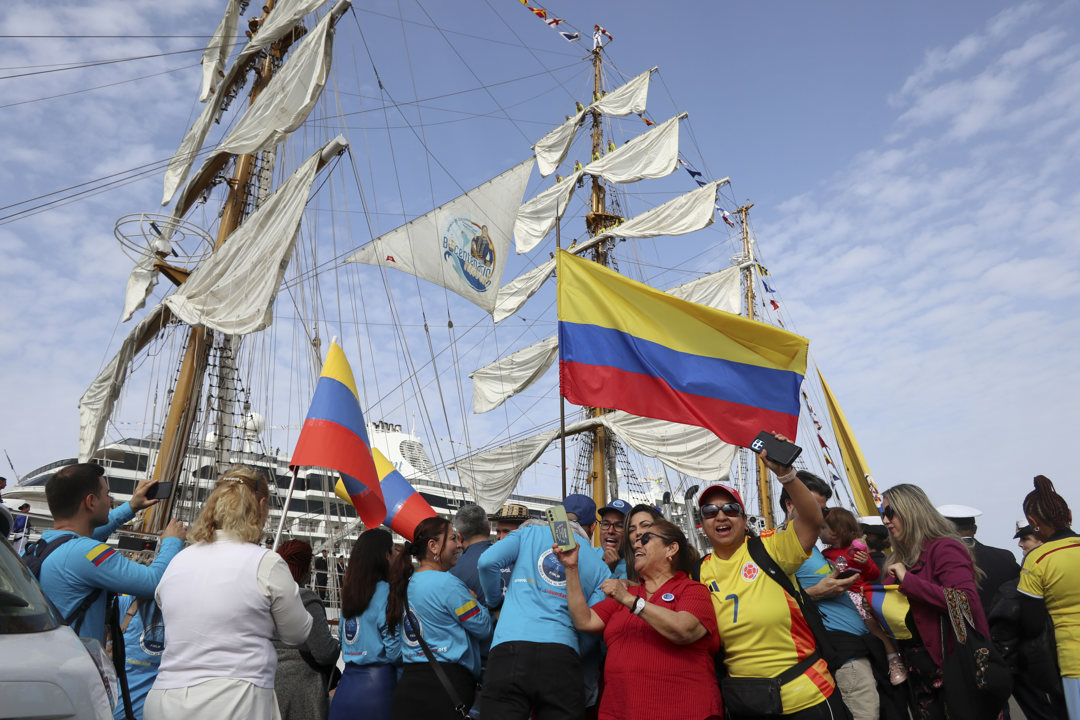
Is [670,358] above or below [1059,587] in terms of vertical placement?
above

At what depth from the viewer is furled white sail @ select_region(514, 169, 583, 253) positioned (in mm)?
31609

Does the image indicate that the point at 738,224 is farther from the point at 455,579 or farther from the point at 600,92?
the point at 455,579

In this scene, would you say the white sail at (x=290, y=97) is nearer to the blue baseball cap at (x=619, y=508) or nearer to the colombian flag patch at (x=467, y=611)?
the blue baseball cap at (x=619, y=508)

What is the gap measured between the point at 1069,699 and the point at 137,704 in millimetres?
4811

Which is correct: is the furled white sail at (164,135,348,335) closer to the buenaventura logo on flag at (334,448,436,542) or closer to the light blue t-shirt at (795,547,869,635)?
the buenaventura logo on flag at (334,448,436,542)

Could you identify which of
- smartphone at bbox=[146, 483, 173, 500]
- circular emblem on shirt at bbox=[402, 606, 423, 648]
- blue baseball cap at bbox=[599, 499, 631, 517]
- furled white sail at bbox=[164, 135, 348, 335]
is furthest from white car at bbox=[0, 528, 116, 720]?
furled white sail at bbox=[164, 135, 348, 335]

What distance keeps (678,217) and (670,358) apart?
25.5 m

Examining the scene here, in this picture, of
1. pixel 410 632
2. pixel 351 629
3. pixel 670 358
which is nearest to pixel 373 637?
pixel 351 629

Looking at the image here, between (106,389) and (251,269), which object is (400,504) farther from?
(106,389)

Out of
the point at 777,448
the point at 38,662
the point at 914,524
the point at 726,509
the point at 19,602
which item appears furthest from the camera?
the point at 914,524

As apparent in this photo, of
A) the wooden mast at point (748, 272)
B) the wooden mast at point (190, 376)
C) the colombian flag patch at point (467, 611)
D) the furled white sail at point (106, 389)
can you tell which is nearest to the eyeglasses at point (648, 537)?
the colombian flag patch at point (467, 611)

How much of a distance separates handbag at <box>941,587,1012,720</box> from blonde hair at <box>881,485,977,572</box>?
1.06 feet

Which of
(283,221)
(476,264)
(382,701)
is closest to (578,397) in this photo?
(382,701)

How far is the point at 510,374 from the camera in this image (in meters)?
→ 34.0
